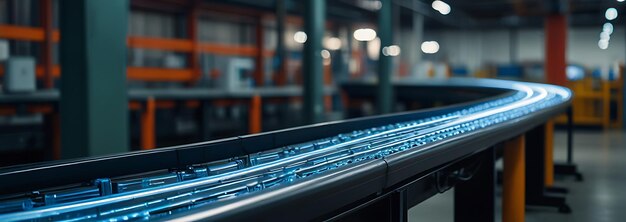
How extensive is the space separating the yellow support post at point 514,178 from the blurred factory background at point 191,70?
7.33ft

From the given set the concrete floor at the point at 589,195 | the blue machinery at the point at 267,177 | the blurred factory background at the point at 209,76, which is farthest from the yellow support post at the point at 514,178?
the blurred factory background at the point at 209,76

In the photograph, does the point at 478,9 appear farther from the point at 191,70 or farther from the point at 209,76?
the point at 209,76

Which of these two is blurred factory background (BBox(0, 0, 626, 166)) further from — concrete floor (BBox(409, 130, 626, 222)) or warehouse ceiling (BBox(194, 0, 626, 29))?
concrete floor (BBox(409, 130, 626, 222))

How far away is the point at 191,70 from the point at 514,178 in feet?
24.5

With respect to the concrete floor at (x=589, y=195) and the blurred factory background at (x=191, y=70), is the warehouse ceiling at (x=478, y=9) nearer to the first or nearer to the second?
the blurred factory background at (x=191, y=70)

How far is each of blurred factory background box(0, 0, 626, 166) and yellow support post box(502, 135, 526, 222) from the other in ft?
7.33

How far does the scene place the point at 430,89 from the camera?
764 cm

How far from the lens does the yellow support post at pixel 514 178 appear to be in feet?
10.9

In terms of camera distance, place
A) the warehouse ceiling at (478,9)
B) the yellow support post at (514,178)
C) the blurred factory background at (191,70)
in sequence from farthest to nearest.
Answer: the warehouse ceiling at (478,9) < the yellow support post at (514,178) < the blurred factory background at (191,70)

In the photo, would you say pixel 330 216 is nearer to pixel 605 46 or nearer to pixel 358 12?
pixel 358 12

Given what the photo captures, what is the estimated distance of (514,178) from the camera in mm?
3365

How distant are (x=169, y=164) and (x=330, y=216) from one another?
0.51 metres

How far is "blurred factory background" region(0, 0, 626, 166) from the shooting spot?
2.93 metres

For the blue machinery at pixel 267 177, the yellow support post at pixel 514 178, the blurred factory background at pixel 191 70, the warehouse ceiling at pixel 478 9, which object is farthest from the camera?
the warehouse ceiling at pixel 478 9
